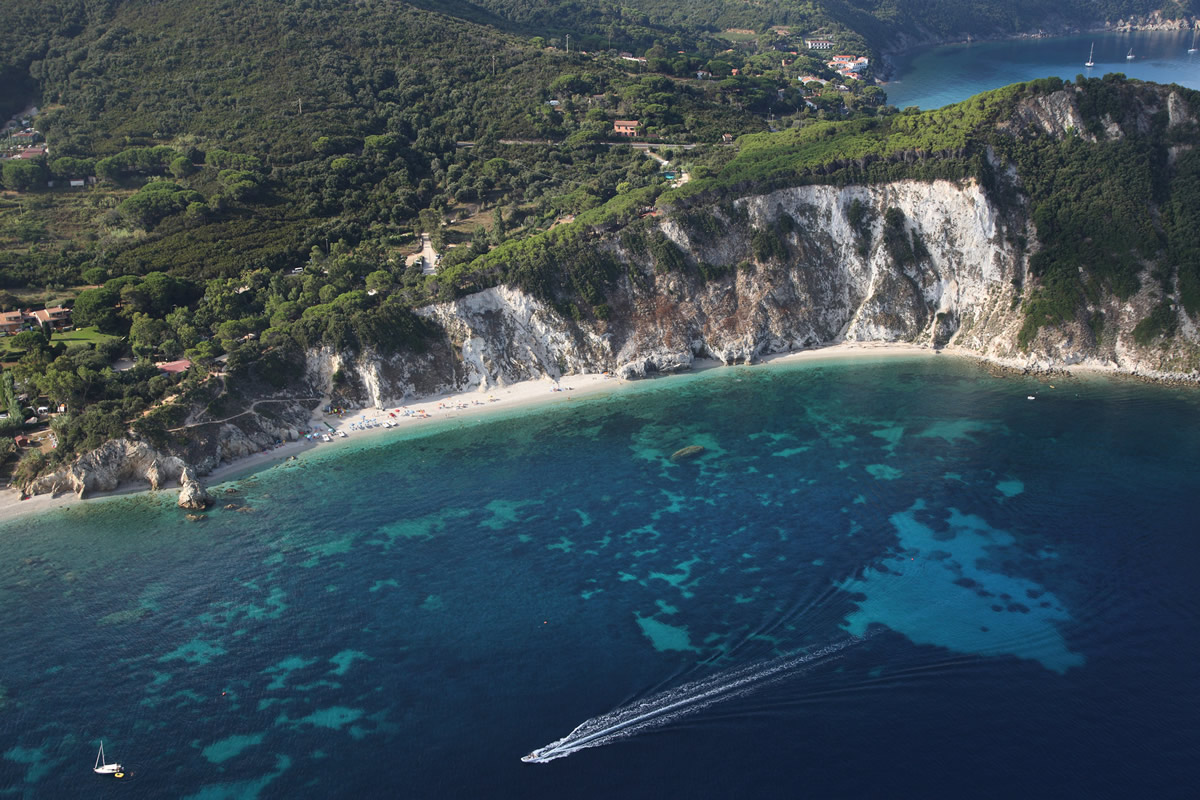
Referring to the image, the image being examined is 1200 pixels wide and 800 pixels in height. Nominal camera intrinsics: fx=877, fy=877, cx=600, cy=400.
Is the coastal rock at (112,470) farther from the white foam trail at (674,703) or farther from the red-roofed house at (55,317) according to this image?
the white foam trail at (674,703)

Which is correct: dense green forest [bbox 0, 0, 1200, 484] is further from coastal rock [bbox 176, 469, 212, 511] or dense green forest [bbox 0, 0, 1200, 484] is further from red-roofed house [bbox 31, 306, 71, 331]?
coastal rock [bbox 176, 469, 212, 511]

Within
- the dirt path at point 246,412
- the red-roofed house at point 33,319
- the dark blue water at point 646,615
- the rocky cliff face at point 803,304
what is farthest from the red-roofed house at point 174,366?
the red-roofed house at point 33,319

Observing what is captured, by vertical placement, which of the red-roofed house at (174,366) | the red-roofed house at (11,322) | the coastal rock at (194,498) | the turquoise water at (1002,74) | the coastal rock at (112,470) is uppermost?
the turquoise water at (1002,74)

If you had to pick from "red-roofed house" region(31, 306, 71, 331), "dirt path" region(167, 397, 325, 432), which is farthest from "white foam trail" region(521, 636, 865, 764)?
"red-roofed house" region(31, 306, 71, 331)

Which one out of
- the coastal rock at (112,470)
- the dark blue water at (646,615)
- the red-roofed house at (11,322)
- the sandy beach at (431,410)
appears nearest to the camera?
the dark blue water at (646,615)

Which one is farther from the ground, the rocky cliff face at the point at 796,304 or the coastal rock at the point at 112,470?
the rocky cliff face at the point at 796,304

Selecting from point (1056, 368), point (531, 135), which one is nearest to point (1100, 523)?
point (1056, 368)

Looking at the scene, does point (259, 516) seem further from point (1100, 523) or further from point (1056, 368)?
A: point (1056, 368)

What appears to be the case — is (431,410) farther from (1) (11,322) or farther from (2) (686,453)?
(1) (11,322)
